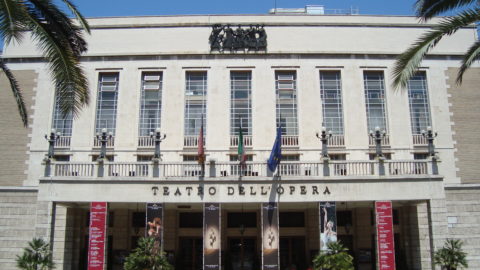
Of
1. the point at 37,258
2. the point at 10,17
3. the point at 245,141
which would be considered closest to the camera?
the point at 10,17

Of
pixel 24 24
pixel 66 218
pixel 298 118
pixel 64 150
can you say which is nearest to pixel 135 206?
pixel 66 218

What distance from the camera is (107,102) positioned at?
32.7 meters

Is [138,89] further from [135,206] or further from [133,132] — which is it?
[135,206]

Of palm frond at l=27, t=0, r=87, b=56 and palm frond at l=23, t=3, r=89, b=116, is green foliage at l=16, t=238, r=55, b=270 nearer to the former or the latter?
palm frond at l=23, t=3, r=89, b=116

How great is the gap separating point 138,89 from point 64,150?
20.2 feet

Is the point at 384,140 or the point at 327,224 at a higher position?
the point at 384,140

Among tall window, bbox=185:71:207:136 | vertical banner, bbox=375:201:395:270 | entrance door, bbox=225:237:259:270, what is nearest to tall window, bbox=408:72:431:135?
vertical banner, bbox=375:201:395:270

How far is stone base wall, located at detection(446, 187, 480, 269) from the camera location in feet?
95.9

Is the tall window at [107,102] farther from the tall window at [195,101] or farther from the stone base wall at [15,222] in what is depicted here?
the stone base wall at [15,222]

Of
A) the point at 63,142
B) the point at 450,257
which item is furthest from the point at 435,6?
the point at 63,142

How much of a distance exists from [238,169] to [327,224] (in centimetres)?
560

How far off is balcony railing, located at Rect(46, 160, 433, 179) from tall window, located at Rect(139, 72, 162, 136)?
4324 millimetres

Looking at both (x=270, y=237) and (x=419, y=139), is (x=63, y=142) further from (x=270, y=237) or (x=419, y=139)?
(x=419, y=139)

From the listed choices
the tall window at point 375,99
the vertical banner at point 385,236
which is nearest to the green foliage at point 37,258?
the vertical banner at point 385,236
